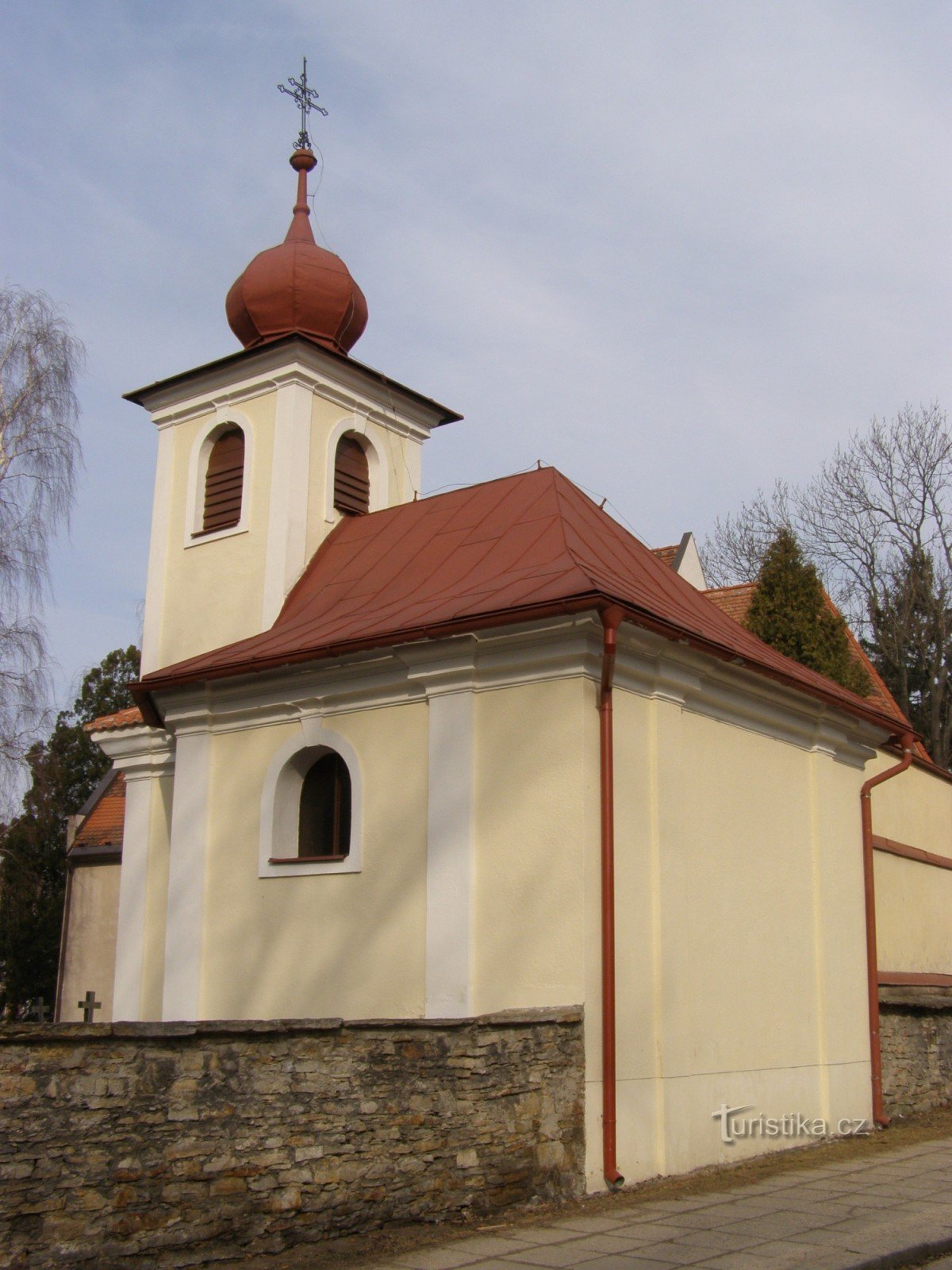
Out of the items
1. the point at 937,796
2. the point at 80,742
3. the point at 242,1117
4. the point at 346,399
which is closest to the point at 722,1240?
the point at 242,1117

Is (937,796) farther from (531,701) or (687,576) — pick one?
(531,701)

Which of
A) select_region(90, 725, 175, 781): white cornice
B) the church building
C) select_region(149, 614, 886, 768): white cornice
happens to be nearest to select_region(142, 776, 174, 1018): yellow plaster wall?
the church building

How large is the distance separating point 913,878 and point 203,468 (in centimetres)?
923

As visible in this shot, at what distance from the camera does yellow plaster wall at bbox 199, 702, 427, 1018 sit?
379 inches

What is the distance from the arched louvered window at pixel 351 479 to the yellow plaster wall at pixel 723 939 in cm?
526

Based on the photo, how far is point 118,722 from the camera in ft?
44.3

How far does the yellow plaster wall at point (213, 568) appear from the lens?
1330 centimetres

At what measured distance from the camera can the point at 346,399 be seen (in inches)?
555

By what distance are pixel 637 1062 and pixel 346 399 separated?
7909 millimetres

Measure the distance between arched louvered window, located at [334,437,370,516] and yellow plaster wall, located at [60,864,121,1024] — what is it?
29.9ft

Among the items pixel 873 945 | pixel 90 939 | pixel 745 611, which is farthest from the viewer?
pixel 90 939

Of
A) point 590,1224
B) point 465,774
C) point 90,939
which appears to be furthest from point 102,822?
point 590,1224

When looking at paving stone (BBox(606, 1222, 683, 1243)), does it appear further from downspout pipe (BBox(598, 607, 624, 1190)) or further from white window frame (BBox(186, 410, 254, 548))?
white window frame (BBox(186, 410, 254, 548))

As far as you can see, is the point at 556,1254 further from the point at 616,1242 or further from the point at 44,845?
the point at 44,845
